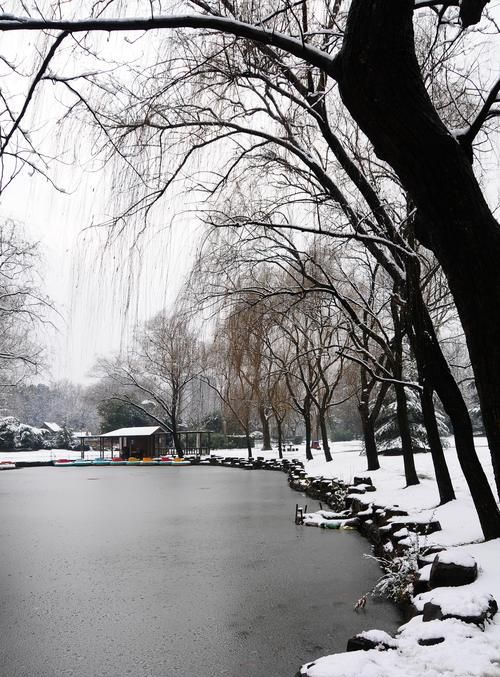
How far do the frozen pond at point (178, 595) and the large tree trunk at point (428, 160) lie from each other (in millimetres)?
2117

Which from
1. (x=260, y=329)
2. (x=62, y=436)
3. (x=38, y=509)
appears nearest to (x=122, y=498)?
(x=38, y=509)

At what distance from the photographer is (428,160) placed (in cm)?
307

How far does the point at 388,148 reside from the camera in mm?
3094

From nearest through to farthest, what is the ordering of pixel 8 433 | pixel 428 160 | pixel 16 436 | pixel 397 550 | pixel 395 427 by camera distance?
1. pixel 428 160
2. pixel 397 550
3. pixel 395 427
4. pixel 8 433
5. pixel 16 436

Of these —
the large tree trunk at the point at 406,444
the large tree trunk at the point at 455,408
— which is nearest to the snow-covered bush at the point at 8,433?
the large tree trunk at the point at 406,444

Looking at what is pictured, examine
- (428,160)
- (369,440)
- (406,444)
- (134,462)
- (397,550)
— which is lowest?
(397,550)

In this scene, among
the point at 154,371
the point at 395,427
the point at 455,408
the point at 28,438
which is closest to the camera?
the point at 455,408

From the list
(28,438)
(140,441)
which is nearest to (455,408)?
(140,441)

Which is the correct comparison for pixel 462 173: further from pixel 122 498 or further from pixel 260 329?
pixel 122 498

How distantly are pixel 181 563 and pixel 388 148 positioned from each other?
207 inches

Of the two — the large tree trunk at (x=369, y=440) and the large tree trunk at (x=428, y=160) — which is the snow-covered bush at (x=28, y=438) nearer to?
the large tree trunk at (x=369, y=440)

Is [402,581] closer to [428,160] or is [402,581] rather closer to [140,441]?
[428,160]

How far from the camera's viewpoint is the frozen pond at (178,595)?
3834 millimetres

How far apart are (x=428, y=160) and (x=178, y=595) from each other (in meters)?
4.30
